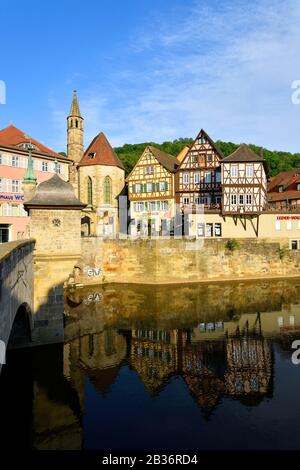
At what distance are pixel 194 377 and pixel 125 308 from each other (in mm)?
11610

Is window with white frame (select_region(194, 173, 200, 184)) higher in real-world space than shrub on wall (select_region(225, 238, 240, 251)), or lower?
higher

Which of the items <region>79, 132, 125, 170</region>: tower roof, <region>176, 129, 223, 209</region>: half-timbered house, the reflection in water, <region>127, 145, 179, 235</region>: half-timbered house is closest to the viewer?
the reflection in water

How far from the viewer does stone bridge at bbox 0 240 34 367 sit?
8.91 meters

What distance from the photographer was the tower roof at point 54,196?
16156mm

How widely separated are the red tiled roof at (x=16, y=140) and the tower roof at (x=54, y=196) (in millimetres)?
23862

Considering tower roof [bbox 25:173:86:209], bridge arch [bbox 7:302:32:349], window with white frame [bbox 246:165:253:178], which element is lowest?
bridge arch [bbox 7:302:32:349]

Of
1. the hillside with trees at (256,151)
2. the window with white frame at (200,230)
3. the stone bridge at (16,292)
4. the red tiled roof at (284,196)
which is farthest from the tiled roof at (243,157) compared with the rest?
the hillside with trees at (256,151)

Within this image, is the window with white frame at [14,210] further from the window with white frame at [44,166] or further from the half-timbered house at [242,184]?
the half-timbered house at [242,184]

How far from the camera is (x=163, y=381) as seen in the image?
1466cm

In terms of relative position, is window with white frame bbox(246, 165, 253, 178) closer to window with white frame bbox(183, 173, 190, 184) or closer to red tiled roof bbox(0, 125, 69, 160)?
window with white frame bbox(183, 173, 190, 184)

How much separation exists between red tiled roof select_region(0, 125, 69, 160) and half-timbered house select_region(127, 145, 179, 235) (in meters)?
10.5

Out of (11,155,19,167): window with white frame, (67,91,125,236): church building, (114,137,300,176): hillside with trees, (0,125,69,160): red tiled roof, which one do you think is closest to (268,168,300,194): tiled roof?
(114,137,300,176): hillside with trees

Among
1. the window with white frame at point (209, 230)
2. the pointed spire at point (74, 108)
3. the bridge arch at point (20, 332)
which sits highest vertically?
the pointed spire at point (74, 108)
